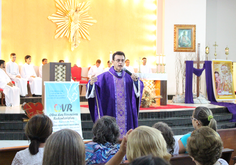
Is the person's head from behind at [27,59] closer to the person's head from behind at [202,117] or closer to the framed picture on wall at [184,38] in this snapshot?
the framed picture on wall at [184,38]

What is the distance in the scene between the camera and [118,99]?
12.8 feet

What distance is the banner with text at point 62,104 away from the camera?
13.8ft

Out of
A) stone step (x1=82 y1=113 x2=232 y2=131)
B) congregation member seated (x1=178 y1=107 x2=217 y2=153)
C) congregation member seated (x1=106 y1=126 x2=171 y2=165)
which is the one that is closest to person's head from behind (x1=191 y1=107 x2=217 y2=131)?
congregation member seated (x1=178 y1=107 x2=217 y2=153)

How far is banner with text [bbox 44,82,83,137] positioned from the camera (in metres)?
4.20

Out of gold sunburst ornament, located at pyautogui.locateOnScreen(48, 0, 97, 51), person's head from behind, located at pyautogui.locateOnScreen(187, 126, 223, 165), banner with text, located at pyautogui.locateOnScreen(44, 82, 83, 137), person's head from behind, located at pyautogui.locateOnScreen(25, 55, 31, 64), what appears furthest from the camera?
gold sunburst ornament, located at pyautogui.locateOnScreen(48, 0, 97, 51)

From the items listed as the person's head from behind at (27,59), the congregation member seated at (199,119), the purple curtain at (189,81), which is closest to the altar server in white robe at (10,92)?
the person's head from behind at (27,59)

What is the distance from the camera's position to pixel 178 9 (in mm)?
10977

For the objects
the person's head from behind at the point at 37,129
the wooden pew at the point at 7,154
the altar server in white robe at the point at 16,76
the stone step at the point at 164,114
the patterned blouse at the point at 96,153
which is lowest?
the stone step at the point at 164,114

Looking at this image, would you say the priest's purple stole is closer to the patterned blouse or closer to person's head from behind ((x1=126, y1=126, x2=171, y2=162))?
the patterned blouse

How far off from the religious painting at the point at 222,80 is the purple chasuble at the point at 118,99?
551 centimetres

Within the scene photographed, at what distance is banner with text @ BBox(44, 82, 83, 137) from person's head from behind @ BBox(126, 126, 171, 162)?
2993mm

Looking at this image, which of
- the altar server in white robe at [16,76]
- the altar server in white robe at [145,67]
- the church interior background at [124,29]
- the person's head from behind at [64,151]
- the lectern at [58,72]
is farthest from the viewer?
the altar server in white robe at [145,67]

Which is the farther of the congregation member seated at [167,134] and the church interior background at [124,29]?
the church interior background at [124,29]

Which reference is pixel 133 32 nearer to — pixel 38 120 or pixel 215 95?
pixel 215 95
